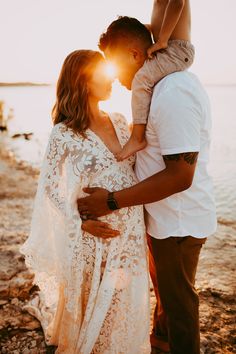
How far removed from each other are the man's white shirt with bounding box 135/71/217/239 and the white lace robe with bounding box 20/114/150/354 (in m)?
0.22

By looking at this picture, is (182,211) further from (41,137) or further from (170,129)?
(41,137)

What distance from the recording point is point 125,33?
7.09ft

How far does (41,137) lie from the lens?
2128 cm

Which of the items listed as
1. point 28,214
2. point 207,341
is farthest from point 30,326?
point 28,214

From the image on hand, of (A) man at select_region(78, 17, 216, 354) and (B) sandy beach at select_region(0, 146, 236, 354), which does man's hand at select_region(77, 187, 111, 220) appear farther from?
(B) sandy beach at select_region(0, 146, 236, 354)

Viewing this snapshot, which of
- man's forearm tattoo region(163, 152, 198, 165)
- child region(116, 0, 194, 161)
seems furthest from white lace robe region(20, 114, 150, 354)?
man's forearm tattoo region(163, 152, 198, 165)

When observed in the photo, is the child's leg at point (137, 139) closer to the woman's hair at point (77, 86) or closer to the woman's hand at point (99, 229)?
the woman's hair at point (77, 86)

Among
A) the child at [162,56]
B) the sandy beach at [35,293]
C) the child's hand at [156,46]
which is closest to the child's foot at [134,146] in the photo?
the child at [162,56]

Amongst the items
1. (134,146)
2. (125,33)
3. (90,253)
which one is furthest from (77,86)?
(90,253)

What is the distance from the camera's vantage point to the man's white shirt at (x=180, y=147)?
6.26ft

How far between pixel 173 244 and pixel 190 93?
0.93m

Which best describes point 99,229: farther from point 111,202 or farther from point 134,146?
point 134,146

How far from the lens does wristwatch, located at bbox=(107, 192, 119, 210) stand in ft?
7.47

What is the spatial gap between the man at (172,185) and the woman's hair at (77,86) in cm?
27
